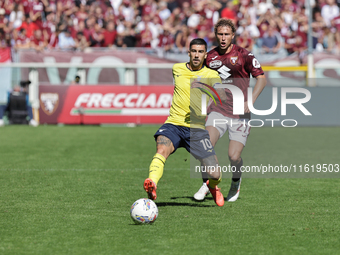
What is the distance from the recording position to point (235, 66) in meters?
6.79

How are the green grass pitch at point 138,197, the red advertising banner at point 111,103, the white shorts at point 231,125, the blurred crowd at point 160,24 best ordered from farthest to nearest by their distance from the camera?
the blurred crowd at point 160,24
the red advertising banner at point 111,103
the white shorts at point 231,125
the green grass pitch at point 138,197

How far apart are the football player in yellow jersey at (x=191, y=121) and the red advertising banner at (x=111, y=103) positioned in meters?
11.3

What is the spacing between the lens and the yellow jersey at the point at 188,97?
→ 20.6 feet

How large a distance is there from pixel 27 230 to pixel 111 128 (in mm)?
12039

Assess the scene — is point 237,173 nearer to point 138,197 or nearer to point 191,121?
point 191,121

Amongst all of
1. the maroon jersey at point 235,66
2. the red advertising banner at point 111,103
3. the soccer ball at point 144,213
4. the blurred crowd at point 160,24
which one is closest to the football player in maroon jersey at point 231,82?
the maroon jersey at point 235,66

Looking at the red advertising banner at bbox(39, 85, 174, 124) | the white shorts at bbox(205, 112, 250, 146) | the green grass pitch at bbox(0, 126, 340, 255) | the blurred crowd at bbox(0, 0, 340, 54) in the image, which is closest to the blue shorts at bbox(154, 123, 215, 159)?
the green grass pitch at bbox(0, 126, 340, 255)

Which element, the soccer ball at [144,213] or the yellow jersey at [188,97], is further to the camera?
the yellow jersey at [188,97]

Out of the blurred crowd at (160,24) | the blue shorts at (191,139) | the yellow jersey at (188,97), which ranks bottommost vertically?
the blue shorts at (191,139)

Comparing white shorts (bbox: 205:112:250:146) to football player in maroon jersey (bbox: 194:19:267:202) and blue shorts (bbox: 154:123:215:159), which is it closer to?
football player in maroon jersey (bbox: 194:19:267:202)

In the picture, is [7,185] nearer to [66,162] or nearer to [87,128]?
[66,162]

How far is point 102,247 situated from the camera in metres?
4.54

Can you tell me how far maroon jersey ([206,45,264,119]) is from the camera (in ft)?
22.2

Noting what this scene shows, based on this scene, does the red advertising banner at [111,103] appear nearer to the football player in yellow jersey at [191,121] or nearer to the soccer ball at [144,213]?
the football player in yellow jersey at [191,121]
